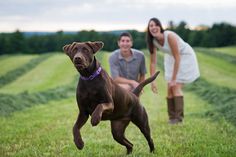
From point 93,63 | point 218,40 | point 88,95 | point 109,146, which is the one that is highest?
point 93,63

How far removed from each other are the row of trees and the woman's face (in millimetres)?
45265

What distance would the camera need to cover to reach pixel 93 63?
5379 millimetres

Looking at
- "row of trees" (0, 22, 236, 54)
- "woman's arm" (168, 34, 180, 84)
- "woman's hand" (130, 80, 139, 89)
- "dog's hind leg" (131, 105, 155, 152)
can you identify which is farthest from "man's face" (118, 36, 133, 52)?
"row of trees" (0, 22, 236, 54)

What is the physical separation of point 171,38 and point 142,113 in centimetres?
357

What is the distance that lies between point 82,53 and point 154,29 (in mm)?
4551

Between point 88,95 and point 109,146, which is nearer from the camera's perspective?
point 88,95

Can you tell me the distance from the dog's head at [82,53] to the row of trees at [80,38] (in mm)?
49520

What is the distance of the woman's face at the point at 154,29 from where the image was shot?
943cm

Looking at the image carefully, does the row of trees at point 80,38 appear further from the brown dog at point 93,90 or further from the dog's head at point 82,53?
the dog's head at point 82,53

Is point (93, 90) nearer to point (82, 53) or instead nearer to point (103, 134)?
point (82, 53)

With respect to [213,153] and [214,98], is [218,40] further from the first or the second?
[213,153]

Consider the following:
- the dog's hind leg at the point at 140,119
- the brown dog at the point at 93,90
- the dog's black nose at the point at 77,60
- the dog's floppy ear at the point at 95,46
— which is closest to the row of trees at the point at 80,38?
the dog's hind leg at the point at 140,119

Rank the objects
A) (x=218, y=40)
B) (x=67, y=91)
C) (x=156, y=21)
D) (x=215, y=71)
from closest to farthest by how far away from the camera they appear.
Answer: (x=156, y=21) < (x=67, y=91) < (x=215, y=71) < (x=218, y=40)

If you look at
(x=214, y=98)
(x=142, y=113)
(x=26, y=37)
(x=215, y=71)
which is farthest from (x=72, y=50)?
(x=26, y=37)
